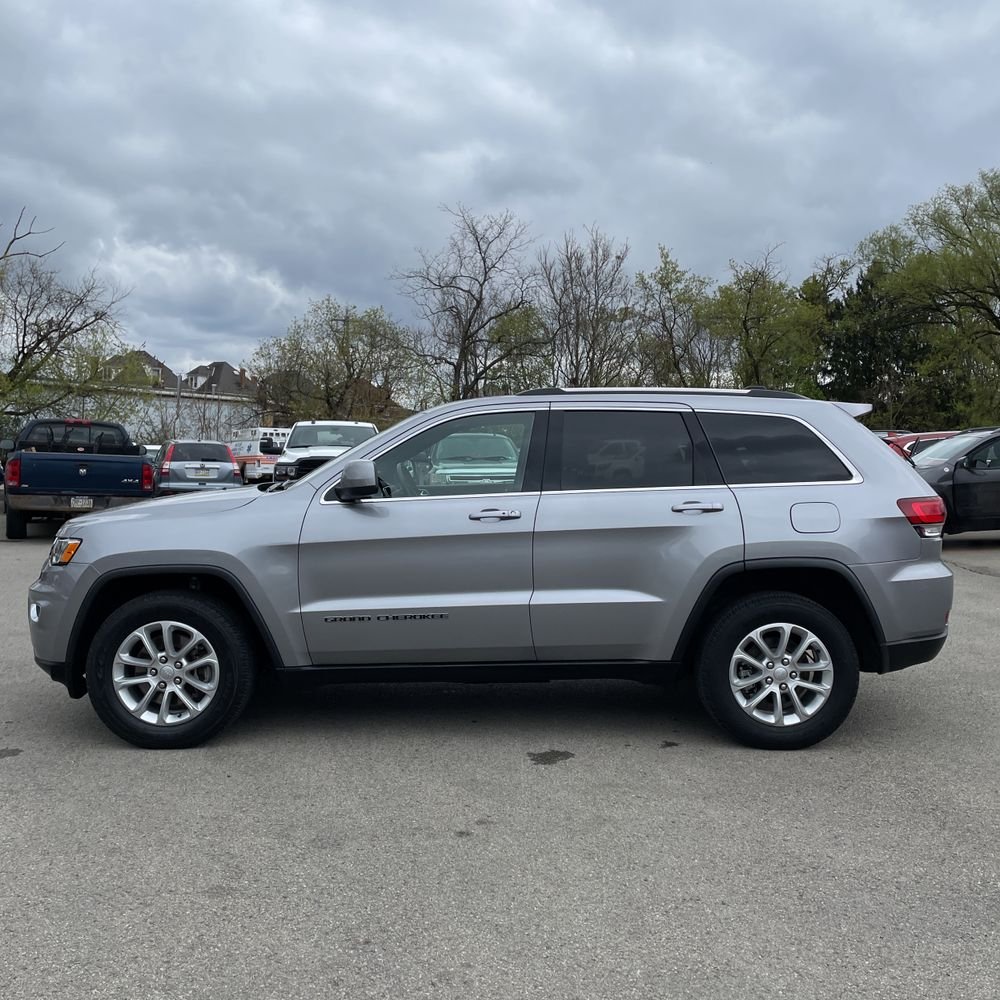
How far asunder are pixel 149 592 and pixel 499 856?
2.40 meters

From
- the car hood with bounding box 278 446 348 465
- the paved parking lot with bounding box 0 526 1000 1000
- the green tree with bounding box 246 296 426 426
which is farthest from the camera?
the green tree with bounding box 246 296 426 426

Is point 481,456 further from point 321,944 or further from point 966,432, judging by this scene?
point 966,432

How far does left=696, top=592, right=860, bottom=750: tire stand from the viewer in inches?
199

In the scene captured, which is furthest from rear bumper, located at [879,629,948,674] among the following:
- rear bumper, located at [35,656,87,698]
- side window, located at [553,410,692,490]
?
rear bumper, located at [35,656,87,698]

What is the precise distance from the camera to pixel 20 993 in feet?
9.39

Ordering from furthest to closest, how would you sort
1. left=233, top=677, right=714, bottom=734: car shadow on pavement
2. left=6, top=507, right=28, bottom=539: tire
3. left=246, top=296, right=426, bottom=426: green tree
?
left=246, top=296, right=426, bottom=426: green tree < left=6, top=507, right=28, bottom=539: tire < left=233, top=677, right=714, bottom=734: car shadow on pavement

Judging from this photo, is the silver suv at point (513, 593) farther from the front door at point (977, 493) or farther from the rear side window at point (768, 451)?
the front door at point (977, 493)

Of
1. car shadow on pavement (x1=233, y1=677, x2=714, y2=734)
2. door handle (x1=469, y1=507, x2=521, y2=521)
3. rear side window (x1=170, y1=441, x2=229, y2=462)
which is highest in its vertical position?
rear side window (x1=170, y1=441, x2=229, y2=462)

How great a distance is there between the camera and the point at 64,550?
17.0ft

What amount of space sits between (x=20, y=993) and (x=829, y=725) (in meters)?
3.70

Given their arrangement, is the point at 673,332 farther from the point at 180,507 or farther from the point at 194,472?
the point at 180,507

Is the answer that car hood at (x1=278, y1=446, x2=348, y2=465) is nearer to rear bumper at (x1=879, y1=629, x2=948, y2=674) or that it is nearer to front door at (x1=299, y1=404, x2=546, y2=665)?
front door at (x1=299, y1=404, x2=546, y2=665)

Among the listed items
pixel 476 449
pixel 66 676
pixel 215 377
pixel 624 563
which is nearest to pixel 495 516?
pixel 476 449

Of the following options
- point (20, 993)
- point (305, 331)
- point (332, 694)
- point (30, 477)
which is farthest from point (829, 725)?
point (305, 331)
